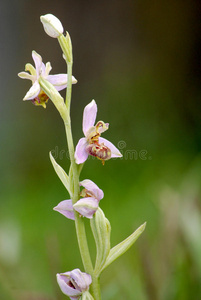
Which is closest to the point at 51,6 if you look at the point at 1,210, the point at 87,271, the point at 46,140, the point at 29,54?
the point at 29,54

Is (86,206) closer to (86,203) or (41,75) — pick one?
(86,203)

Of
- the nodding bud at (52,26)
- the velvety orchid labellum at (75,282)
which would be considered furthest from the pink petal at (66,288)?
the nodding bud at (52,26)

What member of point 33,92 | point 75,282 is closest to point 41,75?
point 33,92

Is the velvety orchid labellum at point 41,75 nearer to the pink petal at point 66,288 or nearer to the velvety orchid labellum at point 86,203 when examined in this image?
the velvety orchid labellum at point 86,203

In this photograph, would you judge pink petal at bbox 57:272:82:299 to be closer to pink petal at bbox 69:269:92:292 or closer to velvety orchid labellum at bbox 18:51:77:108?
pink petal at bbox 69:269:92:292

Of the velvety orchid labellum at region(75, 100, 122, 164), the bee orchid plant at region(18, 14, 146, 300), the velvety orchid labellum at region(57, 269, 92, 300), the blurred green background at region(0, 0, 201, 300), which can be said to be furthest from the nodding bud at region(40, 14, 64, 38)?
the blurred green background at region(0, 0, 201, 300)

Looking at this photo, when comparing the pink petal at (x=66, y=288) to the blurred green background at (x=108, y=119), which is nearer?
the pink petal at (x=66, y=288)

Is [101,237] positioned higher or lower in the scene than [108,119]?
lower
